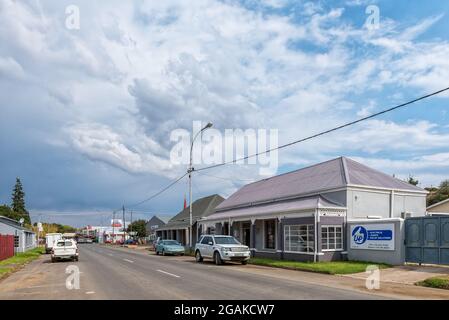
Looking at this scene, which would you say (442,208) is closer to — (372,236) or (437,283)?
(372,236)

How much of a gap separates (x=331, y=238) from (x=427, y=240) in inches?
235

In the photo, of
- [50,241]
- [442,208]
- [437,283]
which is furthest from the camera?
[50,241]

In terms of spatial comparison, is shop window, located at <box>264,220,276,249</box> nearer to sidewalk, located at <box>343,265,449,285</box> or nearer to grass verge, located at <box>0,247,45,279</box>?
sidewalk, located at <box>343,265,449,285</box>

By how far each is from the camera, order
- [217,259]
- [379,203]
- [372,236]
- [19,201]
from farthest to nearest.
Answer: [19,201], [379,203], [217,259], [372,236]

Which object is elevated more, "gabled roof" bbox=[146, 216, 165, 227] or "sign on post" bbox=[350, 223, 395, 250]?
"sign on post" bbox=[350, 223, 395, 250]

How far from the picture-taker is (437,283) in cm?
1628

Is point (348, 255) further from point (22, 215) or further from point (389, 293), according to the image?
point (22, 215)

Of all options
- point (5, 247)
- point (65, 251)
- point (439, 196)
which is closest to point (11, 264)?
point (65, 251)

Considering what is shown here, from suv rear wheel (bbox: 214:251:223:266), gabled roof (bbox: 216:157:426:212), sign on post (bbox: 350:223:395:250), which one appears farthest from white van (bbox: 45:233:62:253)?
sign on post (bbox: 350:223:395:250)

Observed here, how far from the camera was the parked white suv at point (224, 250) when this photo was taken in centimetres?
2633

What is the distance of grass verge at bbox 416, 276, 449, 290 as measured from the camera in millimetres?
16031

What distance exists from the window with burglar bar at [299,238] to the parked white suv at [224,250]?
310 cm

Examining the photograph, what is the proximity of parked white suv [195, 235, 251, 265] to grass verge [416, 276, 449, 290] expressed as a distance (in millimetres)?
11343
